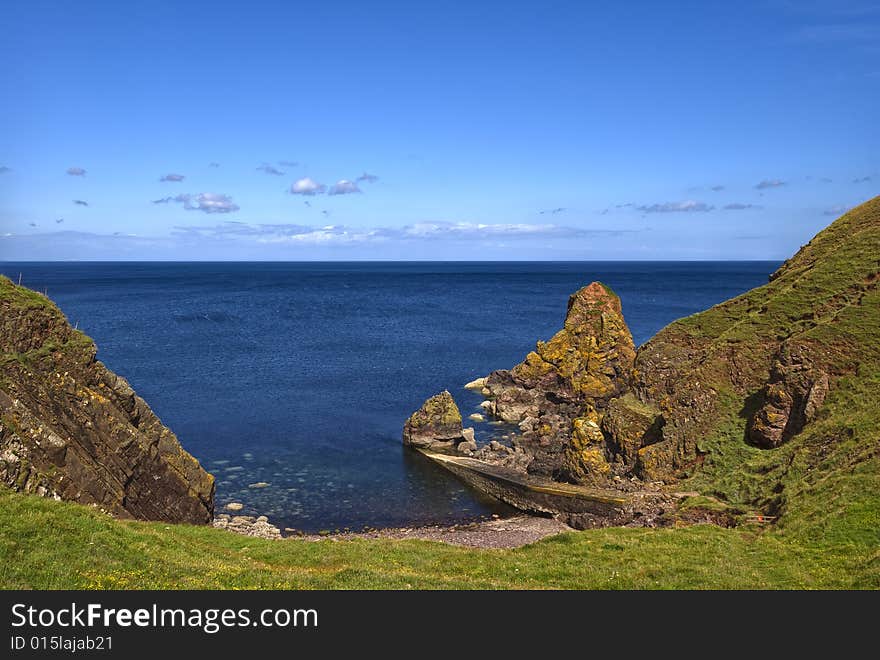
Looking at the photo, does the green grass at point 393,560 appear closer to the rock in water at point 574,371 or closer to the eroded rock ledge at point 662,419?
the eroded rock ledge at point 662,419

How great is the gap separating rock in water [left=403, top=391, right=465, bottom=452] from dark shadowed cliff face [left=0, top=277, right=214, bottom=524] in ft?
100

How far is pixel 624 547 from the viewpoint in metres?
28.1

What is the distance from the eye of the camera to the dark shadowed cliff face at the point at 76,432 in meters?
26.7

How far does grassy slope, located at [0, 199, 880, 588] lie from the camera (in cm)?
1870

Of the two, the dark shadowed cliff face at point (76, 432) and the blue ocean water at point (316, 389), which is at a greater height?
the dark shadowed cliff face at point (76, 432)

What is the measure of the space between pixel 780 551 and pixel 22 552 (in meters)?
27.9

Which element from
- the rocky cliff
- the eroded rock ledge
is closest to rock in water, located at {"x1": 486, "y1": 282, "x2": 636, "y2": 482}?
the eroded rock ledge

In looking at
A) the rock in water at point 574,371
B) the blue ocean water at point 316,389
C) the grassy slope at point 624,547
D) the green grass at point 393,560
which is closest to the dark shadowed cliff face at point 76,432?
the green grass at point 393,560

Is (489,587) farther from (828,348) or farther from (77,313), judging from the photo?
(77,313)

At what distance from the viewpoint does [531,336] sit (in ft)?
446

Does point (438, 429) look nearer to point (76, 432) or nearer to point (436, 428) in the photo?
point (436, 428)

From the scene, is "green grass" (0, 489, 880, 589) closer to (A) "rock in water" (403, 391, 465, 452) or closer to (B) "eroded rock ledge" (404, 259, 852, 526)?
(B) "eroded rock ledge" (404, 259, 852, 526)

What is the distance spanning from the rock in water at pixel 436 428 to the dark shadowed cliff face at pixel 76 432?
1204 inches

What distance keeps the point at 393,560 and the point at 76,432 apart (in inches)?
700
